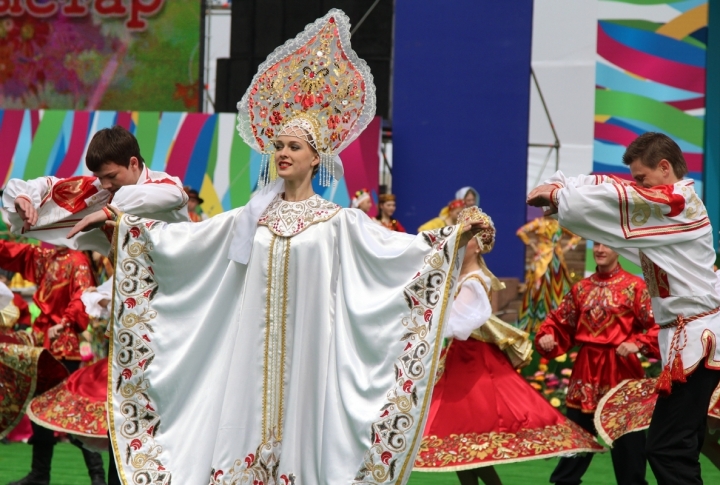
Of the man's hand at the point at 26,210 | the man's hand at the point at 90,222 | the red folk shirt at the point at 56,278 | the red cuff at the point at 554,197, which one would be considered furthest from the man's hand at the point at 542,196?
the red folk shirt at the point at 56,278

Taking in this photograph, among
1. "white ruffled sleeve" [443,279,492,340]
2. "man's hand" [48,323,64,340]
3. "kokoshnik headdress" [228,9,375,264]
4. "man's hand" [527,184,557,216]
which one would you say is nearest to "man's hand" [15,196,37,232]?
"kokoshnik headdress" [228,9,375,264]

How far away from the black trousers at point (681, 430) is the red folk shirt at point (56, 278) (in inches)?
116

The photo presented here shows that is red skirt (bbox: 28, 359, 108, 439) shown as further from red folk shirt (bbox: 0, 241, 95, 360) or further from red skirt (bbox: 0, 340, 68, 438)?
red folk shirt (bbox: 0, 241, 95, 360)

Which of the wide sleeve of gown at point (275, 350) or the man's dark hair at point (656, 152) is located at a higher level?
the man's dark hair at point (656, 152)

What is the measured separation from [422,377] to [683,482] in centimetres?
92

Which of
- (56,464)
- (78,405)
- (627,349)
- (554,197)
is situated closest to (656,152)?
(554,197)

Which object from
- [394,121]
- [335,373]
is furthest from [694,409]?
[394,121]

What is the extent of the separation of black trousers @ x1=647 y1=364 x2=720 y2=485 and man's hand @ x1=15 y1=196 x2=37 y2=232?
7.67 ft

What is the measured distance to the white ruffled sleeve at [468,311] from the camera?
4.86 metres

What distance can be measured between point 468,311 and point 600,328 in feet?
2.28

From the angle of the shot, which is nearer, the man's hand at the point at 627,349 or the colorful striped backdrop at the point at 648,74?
the man's hand at the point at 627,349

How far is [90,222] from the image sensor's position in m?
4.12

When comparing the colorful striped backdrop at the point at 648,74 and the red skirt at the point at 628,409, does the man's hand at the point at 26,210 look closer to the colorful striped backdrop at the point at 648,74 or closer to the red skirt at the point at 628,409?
the red skirt at the point at 628,409

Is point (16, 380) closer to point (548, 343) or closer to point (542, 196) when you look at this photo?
point (548, 343)
